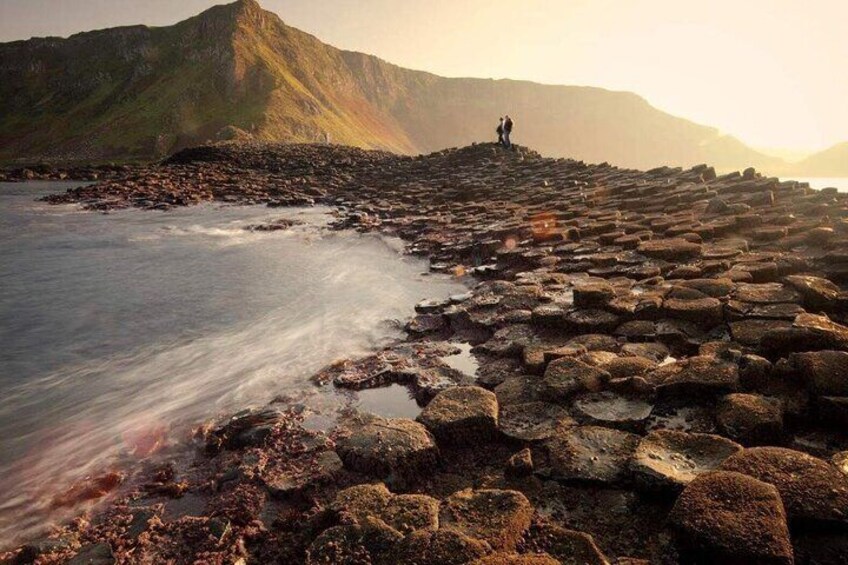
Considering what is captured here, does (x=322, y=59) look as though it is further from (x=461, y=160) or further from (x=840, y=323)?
(x=840, y=323)

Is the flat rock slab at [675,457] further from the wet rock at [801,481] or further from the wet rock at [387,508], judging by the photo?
the wet rock at [387,508]

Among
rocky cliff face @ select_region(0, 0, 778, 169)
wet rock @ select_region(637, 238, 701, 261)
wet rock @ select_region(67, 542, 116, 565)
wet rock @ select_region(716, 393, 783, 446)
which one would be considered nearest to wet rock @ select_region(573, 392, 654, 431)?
wet rock @ select_region(716, 393, 783, 446)

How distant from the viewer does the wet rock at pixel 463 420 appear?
3293mm

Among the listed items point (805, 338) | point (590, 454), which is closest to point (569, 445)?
point (590, 454)

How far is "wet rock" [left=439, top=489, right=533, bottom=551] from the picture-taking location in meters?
2.28

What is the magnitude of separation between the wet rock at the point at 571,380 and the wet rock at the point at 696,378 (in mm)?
372

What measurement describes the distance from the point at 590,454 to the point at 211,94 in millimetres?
85321

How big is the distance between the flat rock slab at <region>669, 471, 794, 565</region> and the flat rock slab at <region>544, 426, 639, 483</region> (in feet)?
1.76

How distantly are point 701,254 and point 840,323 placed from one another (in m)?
2.58

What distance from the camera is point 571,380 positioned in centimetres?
364

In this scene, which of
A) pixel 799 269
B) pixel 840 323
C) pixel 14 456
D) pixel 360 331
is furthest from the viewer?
pixel 360 331

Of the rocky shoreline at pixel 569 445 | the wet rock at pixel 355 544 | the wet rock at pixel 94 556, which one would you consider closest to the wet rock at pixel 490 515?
the rocky shoreline at pixel 569 445

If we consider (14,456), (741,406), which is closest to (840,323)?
(741,406)

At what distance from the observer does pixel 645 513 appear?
8.05ft
